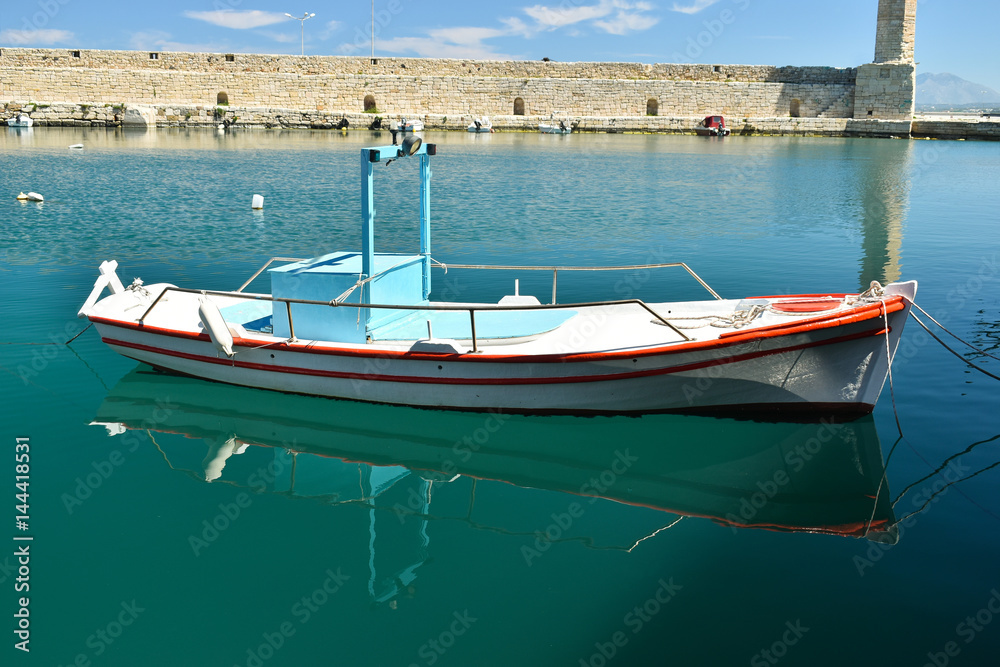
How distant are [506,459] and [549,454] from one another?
304 mm

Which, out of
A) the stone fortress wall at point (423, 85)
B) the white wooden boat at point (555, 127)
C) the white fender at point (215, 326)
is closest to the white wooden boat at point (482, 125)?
the stone fortress wall at point (423, 85)

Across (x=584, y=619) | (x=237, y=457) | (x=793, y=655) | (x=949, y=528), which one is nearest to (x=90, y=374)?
(x=237, y=457)

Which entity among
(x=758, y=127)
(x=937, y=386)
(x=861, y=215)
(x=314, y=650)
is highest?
(x=758, y=127)

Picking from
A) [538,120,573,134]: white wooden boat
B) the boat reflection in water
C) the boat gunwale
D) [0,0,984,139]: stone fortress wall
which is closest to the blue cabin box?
the boat gunwale

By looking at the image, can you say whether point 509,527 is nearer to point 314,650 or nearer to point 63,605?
point 314,650

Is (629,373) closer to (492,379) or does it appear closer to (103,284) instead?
(492,379)

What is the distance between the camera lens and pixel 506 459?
17.7 ft

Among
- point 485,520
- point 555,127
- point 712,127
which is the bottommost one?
point 485,520

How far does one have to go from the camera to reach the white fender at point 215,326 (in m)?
5.73

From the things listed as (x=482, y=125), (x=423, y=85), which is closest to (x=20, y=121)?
(x=423, y=85)

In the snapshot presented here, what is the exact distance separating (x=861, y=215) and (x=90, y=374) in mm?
13973

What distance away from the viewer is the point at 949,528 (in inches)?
174

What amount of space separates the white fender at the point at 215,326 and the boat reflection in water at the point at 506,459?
0.60 metres

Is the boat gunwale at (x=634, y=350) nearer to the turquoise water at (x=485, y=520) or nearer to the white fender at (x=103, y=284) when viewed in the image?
the turquoise water at (x=485, y=520)
